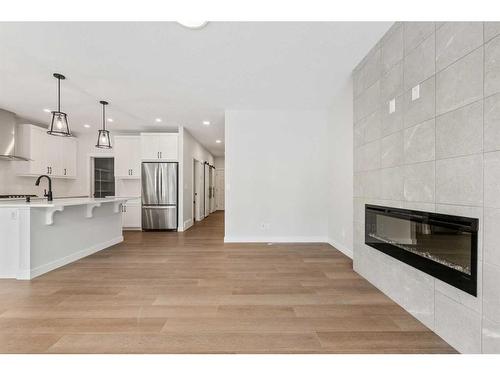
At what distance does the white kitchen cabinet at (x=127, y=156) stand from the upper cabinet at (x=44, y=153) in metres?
1.30

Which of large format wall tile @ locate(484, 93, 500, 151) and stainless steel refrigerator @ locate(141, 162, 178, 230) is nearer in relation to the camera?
large format wall tile @ locate(484, 93, 500, 151)

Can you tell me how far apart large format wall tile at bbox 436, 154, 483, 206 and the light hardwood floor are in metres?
0.97

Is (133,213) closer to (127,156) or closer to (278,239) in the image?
(127,156)

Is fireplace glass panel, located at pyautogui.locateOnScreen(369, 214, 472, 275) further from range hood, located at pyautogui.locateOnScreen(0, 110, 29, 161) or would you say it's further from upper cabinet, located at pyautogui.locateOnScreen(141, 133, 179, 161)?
range hood, located at pyautogui.locateOnScreen(0, 110, 29, 161)

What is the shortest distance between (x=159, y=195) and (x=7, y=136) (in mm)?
3058

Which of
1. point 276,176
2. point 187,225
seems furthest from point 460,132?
point 187,225

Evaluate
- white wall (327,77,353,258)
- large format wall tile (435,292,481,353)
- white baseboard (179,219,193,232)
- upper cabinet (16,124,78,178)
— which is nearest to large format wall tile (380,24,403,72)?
white wall (327,77,353,258)

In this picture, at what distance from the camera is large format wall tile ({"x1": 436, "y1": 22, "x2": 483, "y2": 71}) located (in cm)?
136

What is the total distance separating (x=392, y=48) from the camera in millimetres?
2197

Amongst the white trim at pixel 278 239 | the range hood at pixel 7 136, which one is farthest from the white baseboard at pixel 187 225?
the range hood at pixel 7 136

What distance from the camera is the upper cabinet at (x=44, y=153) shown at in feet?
16.6

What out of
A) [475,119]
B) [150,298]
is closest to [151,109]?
[150,298]
